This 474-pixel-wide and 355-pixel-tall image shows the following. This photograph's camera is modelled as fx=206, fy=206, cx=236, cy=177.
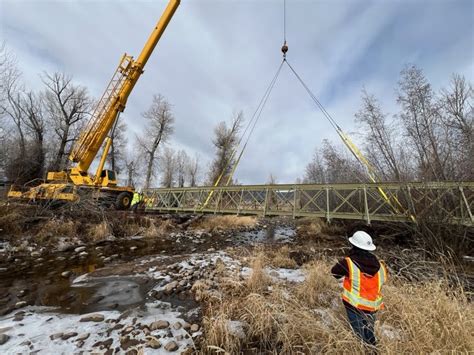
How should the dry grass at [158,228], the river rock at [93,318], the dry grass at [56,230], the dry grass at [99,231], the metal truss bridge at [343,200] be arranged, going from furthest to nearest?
the dry grass at [158,228] → the dry grass at [99,231] → the dry grass at [56,230] → the metal truss bridge at [343,200] → the river rock at [93,318]

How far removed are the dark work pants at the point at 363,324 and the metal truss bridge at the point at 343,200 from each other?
5899 mm

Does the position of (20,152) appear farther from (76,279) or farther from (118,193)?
(76,279)

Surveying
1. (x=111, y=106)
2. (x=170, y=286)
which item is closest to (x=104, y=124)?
(x=111, y=106)

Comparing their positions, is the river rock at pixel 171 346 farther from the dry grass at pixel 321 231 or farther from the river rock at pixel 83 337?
the dry grass at pixel 321 231

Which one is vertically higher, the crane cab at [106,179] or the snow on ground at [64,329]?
the crane cab at [106,179]

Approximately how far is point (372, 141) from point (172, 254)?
12.9 metres

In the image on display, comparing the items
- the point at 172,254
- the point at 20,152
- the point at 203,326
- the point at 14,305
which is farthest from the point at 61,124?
the point at 203,326

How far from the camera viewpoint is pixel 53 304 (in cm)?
396

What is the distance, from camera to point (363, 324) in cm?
243

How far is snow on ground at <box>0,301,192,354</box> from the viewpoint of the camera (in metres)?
2.74

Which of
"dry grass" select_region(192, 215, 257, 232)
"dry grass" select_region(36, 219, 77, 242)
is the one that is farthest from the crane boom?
"dry grass" select_region(192, 215, 257, 232)

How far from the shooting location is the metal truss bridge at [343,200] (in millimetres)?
6496

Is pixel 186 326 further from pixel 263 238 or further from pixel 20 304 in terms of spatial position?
pixel 263 238

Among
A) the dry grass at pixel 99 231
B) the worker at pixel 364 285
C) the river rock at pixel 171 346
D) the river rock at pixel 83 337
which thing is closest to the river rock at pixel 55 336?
the river rock at pixel 83 337
